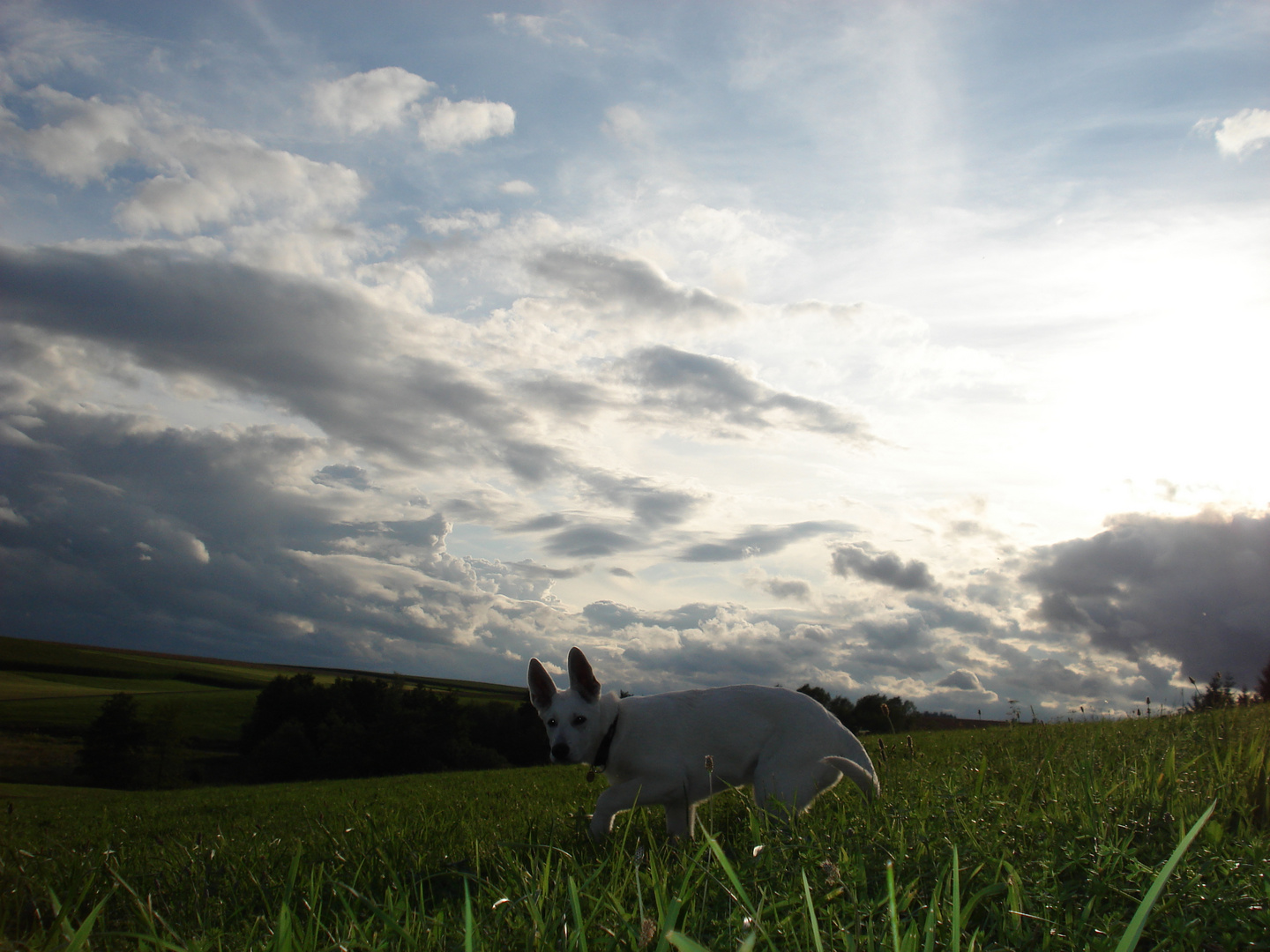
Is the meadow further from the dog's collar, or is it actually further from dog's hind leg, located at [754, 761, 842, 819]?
the dog's collar

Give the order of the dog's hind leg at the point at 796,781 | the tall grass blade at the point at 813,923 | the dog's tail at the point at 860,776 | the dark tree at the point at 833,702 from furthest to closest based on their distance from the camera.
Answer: the dark tree at the point at 833,702
the dog's hind leg at the point at 796,781
the dog's tail at the point at 860,776
the tall grass blade at the point at 813,923

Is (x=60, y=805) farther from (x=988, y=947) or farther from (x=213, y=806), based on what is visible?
(x=988, y=947)

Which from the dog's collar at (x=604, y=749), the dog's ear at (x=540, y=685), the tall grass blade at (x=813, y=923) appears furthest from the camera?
the dog's ear at (x=540, y=685)

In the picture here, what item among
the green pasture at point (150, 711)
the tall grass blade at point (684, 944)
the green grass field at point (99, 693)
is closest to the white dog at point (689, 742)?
the tall grass blade at point (684, 944)

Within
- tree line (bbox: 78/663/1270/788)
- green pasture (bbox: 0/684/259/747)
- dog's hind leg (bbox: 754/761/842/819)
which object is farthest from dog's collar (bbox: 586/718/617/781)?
green pasture (bbox: 0/684/259/747)

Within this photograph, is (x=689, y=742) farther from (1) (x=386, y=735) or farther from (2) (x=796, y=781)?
(1) (x=386, y=735)

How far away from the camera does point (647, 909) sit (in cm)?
253

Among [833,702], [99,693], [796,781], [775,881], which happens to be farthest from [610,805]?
[99,693]

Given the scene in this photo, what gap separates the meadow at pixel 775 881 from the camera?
2.07 meters

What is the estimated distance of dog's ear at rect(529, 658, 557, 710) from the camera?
6.41 meters

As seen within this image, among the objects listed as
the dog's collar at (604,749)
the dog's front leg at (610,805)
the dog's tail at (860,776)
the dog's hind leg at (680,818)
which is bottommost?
the dog's hind leg at (680,818)

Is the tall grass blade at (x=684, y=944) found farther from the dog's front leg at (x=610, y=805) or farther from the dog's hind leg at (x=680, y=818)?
the dog's hind leg at (x=680, y=818)

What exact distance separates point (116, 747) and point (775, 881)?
2525 inches

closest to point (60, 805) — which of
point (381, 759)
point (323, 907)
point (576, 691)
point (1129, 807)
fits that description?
point (576, 691)
